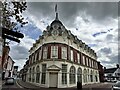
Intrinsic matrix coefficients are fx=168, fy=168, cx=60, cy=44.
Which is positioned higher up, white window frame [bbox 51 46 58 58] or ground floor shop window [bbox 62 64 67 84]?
white window frame [bbox 51 46 58 58]

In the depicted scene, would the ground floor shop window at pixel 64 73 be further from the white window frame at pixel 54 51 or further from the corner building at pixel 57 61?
the white window frame at pixel 54 51

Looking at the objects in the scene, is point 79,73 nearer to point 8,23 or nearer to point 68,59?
point 68,59

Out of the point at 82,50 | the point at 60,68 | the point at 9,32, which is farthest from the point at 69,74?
the point at 9,32

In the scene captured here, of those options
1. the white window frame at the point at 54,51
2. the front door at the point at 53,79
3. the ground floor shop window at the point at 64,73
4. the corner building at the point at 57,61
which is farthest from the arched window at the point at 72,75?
the white window frame at the point at 54,51

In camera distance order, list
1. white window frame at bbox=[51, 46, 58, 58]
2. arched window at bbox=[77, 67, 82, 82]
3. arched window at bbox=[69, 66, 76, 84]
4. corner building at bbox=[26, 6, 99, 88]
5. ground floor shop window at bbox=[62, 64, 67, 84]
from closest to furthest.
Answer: corner building at bbox=[26, 6, 99, 88]
ground floor shop window at bbox=[62, 64, 67, 84]
white window frame at bbox=[51, 46, 58, 58]
arched window at bbox=[69, 66, 76, 84]
arched window at bbox=[77, 67, 82, 82]

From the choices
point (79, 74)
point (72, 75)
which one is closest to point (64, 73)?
point (72, 75)

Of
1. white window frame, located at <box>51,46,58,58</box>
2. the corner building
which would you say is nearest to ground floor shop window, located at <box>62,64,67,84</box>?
the corner building

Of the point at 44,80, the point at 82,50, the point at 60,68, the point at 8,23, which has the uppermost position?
the point at 82,50

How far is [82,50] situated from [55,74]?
13143 mm

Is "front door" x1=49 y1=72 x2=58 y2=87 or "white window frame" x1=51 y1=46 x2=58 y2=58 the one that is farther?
"white window frame" x1=51 y1=46 x2=58 y2=58

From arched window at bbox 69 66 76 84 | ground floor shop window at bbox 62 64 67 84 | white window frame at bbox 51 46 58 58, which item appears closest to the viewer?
ground floor shop window at bbox 62 64 67 84

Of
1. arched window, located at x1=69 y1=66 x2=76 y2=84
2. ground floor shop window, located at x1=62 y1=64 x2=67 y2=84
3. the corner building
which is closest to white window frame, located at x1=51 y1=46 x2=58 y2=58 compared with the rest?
the corner building

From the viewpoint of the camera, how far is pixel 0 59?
142 inches

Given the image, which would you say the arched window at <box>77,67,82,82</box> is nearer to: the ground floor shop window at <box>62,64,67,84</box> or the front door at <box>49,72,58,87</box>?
the ground floor shop window at <box>62,64,67,84</box>
